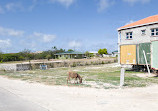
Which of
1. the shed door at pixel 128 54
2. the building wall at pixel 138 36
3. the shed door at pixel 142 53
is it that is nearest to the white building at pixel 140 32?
the building wall at pixel 138 36

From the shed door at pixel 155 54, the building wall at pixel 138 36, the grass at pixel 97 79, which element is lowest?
the grass at pixel 97 79

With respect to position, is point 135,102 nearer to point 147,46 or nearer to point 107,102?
point 107,102

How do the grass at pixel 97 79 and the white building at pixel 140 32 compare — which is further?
the white building at pixel 140 32

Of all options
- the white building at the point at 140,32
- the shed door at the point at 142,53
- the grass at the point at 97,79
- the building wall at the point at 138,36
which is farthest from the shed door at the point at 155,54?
the building wall at the point at 138,36

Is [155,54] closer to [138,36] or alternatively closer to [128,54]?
[128,54]

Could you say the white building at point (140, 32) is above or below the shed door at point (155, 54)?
above

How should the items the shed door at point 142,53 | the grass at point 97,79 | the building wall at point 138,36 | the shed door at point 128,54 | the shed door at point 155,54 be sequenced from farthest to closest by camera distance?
the building wall at point 138,36 → the shed door at point 128,54 → the shed door at point 142,53 → the shed door at point 155,54 → the grass at point 97,79

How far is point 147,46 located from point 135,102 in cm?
1446

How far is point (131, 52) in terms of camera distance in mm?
22625

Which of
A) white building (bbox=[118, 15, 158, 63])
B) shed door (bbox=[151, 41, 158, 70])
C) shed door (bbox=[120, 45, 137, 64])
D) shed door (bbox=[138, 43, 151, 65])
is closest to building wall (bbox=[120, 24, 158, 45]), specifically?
white building (bbox=[118, 15, 158, 63])

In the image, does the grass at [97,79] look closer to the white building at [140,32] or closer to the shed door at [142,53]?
the shed door at [142,53]

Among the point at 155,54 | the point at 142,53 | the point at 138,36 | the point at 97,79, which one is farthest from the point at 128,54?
the point at 97,79

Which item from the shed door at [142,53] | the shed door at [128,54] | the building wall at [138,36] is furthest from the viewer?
the building wall at [138,36]

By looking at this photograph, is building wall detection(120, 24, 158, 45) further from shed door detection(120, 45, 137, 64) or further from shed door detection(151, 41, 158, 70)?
shed door detection(151, 41, 158, 70)
